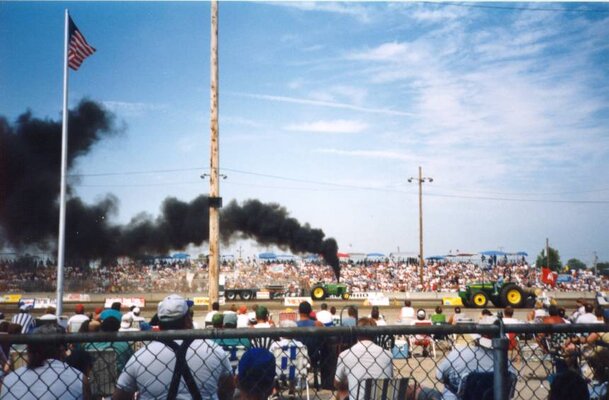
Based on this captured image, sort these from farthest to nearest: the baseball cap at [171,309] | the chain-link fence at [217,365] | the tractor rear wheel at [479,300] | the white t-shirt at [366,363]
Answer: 1. the tractor rear wheel at [479,300]
2. the white t-shirt at [366,363]
3. the baseball cap at [171,309]
4. the chain-link fence at [217,365]

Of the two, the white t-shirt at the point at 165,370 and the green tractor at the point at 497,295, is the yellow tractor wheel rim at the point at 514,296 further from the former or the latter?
the white t-shirt at the point at 165,370

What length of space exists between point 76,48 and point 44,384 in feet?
42.5

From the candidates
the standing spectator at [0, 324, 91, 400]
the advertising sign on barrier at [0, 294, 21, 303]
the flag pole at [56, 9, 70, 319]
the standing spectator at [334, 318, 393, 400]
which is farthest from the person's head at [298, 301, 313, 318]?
the advertising sign on barrier at [0, 294, 21, 303]

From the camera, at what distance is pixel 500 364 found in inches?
101

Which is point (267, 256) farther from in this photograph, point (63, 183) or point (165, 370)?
point (165, 370)

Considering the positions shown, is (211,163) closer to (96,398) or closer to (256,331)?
(96,398)

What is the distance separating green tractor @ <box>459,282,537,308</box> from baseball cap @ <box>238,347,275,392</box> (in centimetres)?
2237

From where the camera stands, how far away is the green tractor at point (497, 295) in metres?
23.0

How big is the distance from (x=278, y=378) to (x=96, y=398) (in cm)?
239

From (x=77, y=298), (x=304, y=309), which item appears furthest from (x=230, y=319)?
(x=77, y=298)

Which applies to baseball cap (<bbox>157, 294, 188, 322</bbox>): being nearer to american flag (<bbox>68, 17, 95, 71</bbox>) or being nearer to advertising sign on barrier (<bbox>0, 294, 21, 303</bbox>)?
american flag (<bbox>68, 17, 95, 71</bbox>)

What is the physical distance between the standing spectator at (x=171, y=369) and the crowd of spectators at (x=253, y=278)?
28.6 metres

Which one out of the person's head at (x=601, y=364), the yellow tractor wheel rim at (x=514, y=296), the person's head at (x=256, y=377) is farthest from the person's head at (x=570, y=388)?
the yellow tractor wheel rim at (x=514, y=296)

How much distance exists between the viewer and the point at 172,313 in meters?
3.25
